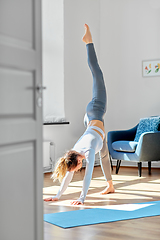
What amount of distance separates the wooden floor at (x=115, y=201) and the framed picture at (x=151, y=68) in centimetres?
173

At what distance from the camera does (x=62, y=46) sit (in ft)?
21.6

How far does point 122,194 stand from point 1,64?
→ 9.65 ft

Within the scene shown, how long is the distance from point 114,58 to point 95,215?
4.42m

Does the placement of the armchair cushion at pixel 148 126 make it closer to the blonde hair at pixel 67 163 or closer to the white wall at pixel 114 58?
the white wall at pixel 114 58

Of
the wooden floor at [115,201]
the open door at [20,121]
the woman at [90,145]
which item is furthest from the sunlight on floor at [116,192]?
the open door at [20,121]

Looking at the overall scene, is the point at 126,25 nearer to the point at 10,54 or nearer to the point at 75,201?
the point at 75,201

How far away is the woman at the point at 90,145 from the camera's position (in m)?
3.77

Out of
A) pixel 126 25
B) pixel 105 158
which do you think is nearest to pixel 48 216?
pixel 105 158

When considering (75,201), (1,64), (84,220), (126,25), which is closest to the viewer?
(1,64)

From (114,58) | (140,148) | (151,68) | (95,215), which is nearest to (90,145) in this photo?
(95,215)

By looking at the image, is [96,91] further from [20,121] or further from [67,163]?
[20,121]

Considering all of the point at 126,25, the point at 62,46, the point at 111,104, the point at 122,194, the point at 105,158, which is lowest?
the point at 122,194

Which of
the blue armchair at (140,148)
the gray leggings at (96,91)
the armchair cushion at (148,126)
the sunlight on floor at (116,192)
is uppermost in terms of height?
the gray leggings at (96,91)

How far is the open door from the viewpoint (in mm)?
1807
